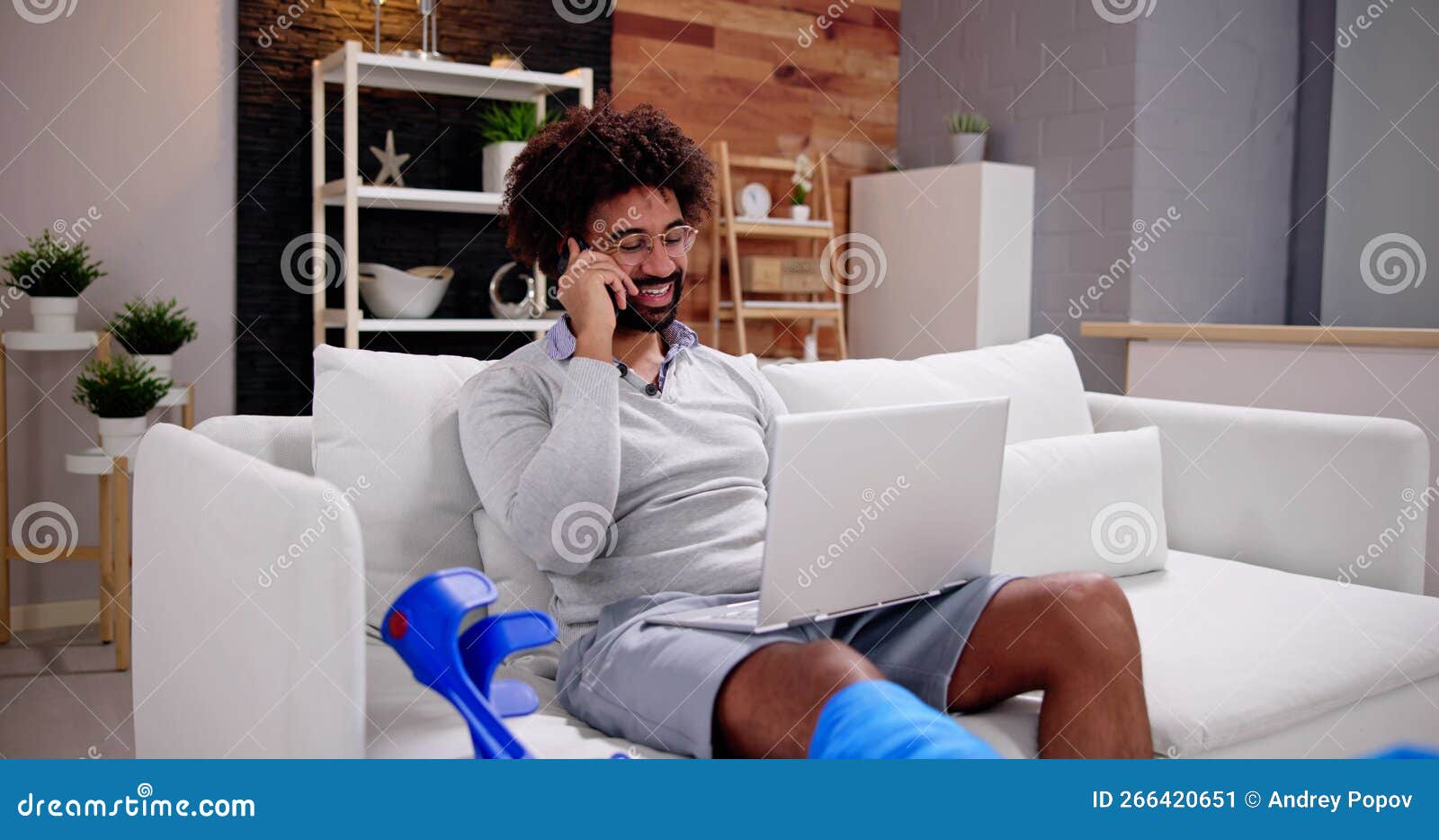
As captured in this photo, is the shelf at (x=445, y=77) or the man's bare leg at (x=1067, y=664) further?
the shelf at (x=445, y=77)

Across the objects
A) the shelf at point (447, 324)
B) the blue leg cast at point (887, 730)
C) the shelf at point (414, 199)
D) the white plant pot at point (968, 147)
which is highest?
the white plant pot at point (968, 147)

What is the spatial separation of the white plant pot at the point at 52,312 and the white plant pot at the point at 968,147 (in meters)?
2.90

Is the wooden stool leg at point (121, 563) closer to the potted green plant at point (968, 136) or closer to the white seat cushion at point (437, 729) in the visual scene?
the white seat cushion at point (437, 729)

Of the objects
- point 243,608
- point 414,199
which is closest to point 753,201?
point 414,199

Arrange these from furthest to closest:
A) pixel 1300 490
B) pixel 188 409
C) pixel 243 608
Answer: pixel 188 409 → pixel 1300 490 → pixel 243 608

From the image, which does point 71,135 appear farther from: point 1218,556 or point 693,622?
point 1218,556

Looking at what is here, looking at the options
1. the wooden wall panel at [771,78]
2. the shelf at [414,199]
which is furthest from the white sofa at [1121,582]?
the wooden wall panel at [771,78]

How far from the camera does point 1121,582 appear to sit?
202 centimetres

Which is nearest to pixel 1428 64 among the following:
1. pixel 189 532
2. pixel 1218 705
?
pixel 1218 705

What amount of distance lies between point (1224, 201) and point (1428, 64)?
28.7 inches

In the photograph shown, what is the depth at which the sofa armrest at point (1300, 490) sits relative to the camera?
2080 millimetres

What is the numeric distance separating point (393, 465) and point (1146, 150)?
9.93 ft

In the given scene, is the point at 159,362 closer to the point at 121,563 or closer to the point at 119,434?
the point at 119,434

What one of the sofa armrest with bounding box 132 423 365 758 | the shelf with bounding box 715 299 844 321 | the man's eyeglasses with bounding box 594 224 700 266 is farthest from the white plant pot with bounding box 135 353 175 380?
the shelf with bounding box 715 299 844 321
